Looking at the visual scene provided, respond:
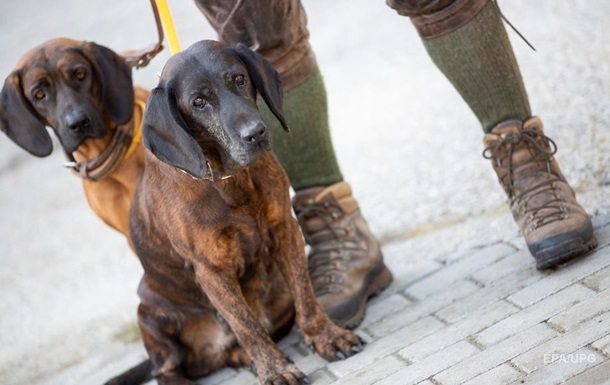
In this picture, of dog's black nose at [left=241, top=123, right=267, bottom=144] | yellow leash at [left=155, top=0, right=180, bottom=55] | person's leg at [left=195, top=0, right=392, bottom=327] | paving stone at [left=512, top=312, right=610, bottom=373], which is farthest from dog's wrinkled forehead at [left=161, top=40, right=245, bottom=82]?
paving stone at [left=512, top=312, right=610, bottom=373]

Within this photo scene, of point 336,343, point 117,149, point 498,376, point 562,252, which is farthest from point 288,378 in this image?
point 117,149

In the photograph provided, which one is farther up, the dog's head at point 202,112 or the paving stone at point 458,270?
the dog's head at point 202,112

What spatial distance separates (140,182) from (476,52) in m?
1.28

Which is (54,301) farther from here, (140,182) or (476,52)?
(476,52)

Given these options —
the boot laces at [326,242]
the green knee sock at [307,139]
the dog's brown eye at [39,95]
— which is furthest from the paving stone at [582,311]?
the dog's brown eye at [39,95]

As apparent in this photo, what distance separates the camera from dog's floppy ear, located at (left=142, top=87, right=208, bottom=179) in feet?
9.37

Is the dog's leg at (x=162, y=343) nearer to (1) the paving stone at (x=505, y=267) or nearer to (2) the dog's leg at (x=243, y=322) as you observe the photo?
(2) the dog's leg at (x=243, y=322)

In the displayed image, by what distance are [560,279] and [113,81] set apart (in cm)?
201

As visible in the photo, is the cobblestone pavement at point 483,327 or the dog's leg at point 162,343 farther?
the dog's leg at point 162,343

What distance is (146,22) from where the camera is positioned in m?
9.55

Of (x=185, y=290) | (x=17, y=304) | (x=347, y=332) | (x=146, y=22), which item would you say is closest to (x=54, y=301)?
(x=17, y=304)

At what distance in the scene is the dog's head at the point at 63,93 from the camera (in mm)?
3963

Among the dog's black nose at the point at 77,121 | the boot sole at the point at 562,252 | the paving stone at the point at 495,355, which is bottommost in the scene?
the paving stone at the point at 495,355
